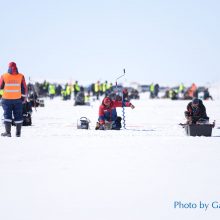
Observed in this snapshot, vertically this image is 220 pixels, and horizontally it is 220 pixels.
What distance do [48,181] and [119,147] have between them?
11.6 feet

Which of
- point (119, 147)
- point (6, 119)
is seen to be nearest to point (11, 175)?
point (119, 147)

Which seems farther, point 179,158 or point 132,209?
point 179,158

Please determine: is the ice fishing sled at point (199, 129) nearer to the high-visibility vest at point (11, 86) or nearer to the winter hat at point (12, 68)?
the high-visibility vest at point (11, 86)

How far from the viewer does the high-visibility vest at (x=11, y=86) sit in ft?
40.9

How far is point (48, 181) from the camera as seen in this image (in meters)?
5.97

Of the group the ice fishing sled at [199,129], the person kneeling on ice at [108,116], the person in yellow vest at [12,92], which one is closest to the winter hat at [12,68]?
the person in yellow vest at [12,92]

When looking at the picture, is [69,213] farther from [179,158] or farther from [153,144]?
[153,144]

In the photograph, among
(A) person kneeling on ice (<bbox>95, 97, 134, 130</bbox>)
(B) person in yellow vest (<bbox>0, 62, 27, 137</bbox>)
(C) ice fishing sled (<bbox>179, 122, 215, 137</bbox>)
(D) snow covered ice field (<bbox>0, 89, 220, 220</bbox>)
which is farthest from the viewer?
(A) person kneeling on ice (<bbox>95, 97, 134, 130</bbox>)

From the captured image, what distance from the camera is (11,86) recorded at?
40.9ft

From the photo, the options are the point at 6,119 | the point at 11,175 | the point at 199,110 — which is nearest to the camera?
the point at 11,175

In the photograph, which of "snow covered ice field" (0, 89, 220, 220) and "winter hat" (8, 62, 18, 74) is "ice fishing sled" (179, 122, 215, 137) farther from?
"winter hat" (8, 62, 18, 74)

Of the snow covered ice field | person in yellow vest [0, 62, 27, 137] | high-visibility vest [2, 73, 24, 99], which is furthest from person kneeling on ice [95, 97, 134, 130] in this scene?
the snow covered ice field

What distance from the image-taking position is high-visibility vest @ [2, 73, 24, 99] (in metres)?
12.5

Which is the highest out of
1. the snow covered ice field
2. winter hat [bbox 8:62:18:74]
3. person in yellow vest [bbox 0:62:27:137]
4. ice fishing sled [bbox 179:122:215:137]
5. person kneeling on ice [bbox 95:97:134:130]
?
winter hat [bbox 8:62:18:74]
